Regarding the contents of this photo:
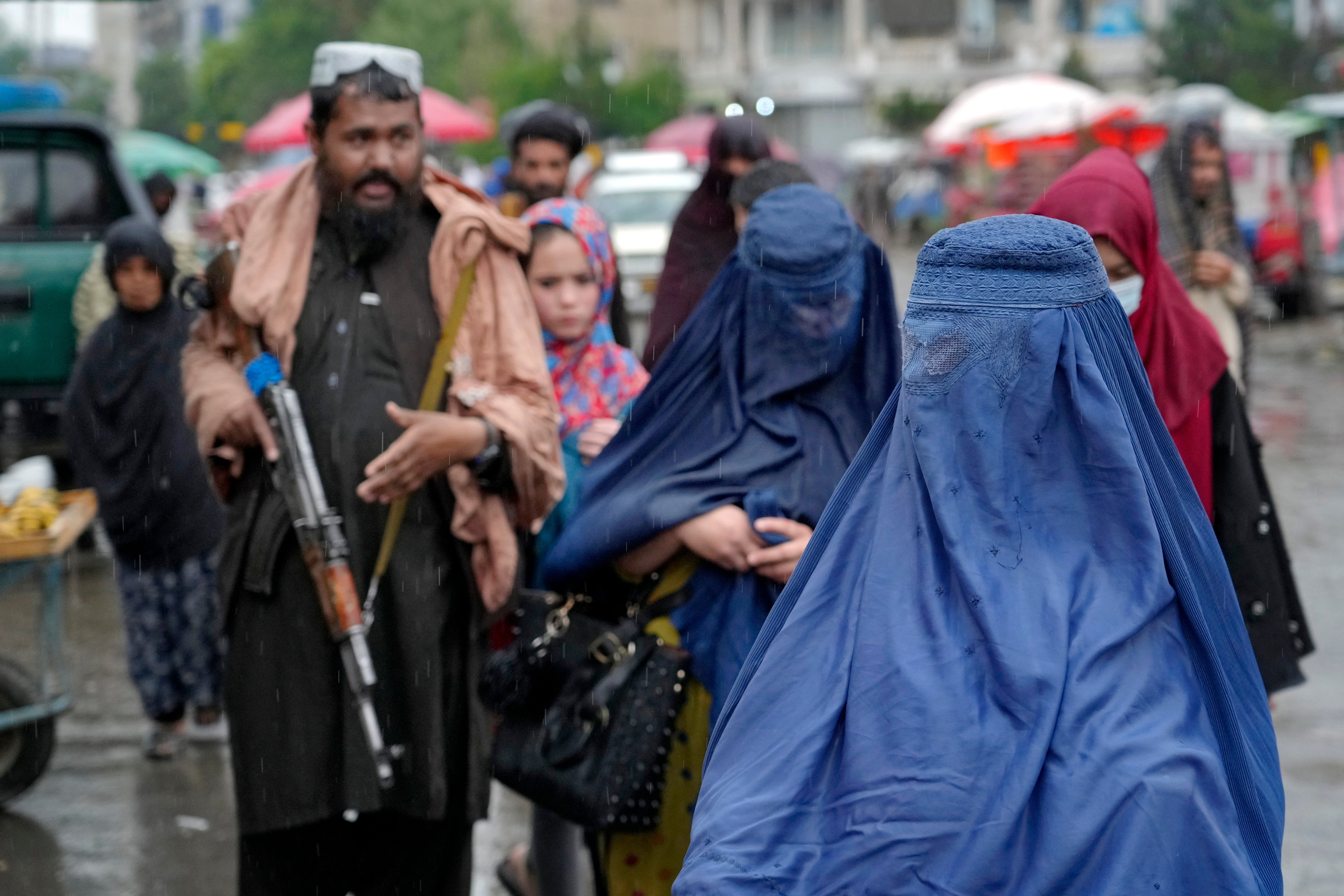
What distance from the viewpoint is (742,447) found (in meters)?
3.19

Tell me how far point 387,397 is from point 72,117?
6.97 metres

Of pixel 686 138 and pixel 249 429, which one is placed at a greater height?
pixel 249 429

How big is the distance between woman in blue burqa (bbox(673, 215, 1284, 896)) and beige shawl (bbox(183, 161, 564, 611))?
1.34m

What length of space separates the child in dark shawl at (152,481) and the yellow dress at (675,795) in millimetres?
2835

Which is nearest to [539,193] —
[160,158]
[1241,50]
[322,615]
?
[322,615]

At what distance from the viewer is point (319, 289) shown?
3.42 meters

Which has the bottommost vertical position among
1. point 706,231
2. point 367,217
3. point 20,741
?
point 20,741

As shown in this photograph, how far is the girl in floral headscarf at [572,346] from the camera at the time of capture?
156 inches

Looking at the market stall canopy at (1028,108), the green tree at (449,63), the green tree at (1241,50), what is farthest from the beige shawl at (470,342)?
the green tree at (1241,50)

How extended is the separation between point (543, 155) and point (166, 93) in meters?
61.0

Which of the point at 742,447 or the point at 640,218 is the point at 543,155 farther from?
the point at 640,218

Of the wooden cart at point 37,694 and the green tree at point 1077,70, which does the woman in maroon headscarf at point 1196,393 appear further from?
the green tree at point 1077,70

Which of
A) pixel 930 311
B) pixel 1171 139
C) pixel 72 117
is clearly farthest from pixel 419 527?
pixel 72 117

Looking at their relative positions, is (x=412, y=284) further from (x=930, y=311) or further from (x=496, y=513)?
(x=930, y=311)
